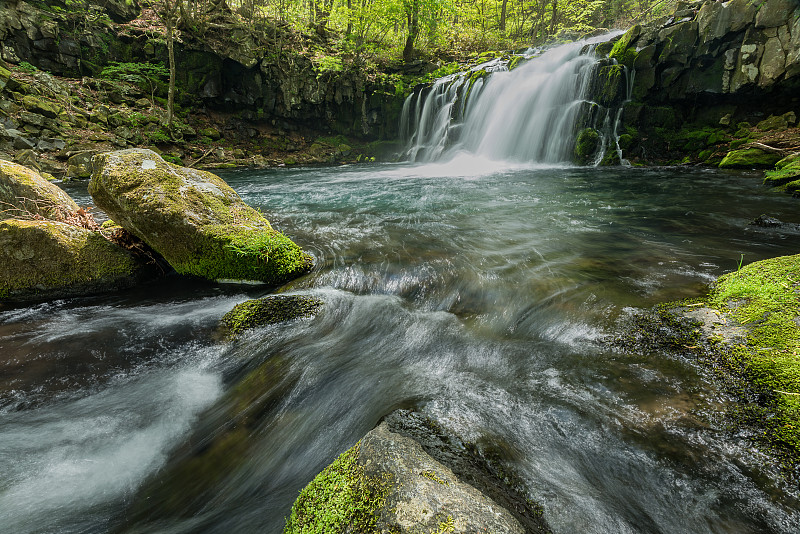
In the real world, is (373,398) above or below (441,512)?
below

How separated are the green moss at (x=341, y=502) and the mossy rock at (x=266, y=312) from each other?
235 cm

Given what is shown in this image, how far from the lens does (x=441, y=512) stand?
3.82 ft

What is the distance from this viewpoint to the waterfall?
15266 mm

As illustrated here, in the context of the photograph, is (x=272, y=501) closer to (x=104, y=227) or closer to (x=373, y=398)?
(x=373, y=398)

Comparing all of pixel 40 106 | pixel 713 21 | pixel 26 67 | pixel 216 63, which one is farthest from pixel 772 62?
pixel 26 67

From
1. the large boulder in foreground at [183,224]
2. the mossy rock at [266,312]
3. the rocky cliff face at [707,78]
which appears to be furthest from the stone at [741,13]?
the mossy rock at [266,312]

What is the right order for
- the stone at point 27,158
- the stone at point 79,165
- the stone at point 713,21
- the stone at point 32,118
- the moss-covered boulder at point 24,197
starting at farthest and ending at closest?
the stone at point 32,118 < the stone at point 79,165 < the stone at point 713,21 < the stone at point 27,158 < the moss-covered boulder at point 24,197

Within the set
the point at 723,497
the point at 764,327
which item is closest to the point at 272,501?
the point at 723,497

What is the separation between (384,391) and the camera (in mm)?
2650

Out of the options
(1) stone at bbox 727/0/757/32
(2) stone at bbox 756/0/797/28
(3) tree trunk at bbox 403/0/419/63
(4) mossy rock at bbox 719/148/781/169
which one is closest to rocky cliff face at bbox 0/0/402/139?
(3) tree trunk at bbox 403/0/419/63

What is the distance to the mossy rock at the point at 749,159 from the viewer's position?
35.4 ft

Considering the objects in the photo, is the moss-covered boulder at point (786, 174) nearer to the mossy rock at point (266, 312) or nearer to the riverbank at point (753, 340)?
the riverbank at point (753, 340)

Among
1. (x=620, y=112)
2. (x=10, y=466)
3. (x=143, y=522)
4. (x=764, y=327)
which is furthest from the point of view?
(x=620, y=112)

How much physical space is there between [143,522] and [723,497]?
2966 mm
